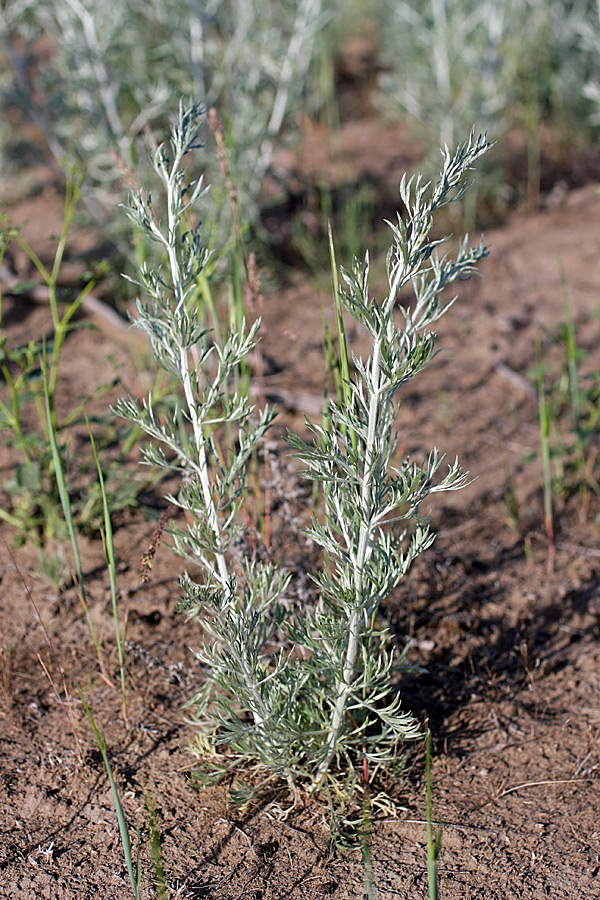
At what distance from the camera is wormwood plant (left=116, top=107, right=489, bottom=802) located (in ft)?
4.84

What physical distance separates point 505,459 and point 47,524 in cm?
167

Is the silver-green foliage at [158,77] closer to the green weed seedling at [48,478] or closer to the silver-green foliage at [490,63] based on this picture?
the silver-green foliage at [490,63]

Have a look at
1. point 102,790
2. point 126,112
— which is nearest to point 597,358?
point 102,790

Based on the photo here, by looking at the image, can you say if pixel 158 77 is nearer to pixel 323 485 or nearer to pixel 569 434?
pixel 569 434

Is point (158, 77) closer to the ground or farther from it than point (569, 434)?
farther from it

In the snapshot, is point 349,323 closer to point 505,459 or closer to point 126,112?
point 505,459

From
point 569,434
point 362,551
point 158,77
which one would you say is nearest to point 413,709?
point 362,551

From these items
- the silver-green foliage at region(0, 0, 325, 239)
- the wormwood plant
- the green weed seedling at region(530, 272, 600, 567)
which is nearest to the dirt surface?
the green weed seedling at region(530, 272, 600, 567)

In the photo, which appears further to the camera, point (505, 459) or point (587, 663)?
point (505, 459)

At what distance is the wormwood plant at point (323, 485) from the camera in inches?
58.1

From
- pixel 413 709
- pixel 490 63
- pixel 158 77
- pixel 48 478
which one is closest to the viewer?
pixel 413 709

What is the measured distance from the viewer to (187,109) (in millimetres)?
1555

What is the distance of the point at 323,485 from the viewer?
1716 millimetres

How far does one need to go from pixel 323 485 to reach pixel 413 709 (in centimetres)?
81
